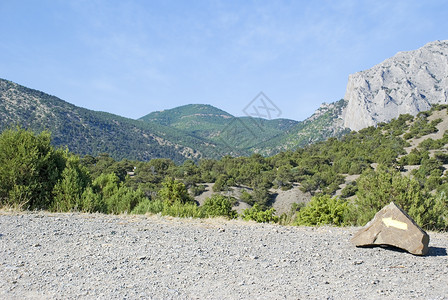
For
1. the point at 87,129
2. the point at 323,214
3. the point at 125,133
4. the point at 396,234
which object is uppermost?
the point at 125,133

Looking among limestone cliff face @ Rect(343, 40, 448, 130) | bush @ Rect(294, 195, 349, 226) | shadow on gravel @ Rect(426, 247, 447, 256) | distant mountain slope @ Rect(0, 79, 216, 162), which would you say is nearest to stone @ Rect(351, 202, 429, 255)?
shadow on gravel @ Rect(426, 247, 447, 256)

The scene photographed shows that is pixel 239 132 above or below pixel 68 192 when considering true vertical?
above

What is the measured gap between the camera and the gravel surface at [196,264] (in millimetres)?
3773

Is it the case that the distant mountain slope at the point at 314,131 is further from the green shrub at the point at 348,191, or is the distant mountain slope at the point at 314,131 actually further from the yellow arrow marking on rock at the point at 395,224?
the yellow arrow marking on rock at the point at 395,224

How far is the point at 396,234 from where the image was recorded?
5.52 meters

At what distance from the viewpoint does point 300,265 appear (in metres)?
4.83

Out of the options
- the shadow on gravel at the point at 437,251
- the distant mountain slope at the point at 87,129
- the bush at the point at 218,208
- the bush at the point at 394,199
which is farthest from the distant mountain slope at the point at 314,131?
the shadow on gravel at the point at 437,251

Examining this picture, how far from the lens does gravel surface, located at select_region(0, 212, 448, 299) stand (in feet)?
12.4

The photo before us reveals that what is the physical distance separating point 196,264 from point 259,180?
39.0m

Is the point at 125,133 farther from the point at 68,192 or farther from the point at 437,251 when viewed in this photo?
the point at 437,251

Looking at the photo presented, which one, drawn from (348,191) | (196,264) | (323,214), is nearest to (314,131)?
(348,191)

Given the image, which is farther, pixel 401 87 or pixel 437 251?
pixel 401 87

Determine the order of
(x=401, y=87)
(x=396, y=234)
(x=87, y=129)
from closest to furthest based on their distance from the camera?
(x=396, y=234) → (x=401, y=87) → (x=87, y=129)

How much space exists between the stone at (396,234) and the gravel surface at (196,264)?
16 centimetres
